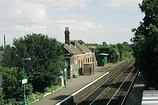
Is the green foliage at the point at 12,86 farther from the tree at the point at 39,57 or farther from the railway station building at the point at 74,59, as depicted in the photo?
the railway station building at the point at 74,59

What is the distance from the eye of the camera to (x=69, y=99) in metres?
31.5

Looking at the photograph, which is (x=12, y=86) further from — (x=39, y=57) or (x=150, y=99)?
(x=150, y=99)

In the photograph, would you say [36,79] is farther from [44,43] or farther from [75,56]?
[75,56]

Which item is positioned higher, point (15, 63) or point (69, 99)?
point (15, 63)

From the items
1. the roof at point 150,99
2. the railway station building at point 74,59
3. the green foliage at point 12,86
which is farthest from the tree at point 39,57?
the roof at point 150,99

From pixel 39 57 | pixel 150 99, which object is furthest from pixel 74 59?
pixel 150 99

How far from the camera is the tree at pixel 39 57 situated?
112ft

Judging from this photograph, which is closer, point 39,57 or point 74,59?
point 39,57

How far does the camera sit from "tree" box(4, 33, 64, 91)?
3428 centimetres

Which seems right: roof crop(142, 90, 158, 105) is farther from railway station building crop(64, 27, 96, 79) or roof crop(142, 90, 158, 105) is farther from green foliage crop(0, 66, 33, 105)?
railway station building crop(64, 27, 96, 79)

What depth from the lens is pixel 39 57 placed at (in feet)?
117

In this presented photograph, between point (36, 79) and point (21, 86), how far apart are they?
5.44 m

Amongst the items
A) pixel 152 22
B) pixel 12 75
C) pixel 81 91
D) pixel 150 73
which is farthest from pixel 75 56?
pixel 150 73

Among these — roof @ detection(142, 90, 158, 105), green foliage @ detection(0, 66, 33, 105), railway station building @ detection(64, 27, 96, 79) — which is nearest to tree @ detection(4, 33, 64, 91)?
green foliage @ detection(0, 66, 33, 105)
